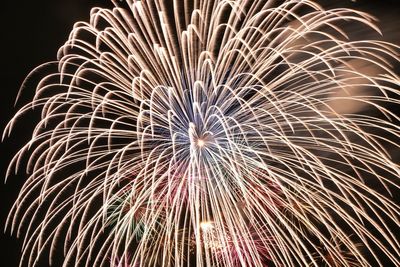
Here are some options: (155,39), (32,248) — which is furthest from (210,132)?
(32,248)

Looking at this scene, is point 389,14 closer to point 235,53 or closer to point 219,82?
point 235,53

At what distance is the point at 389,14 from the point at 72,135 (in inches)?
233

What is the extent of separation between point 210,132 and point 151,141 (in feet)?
3.24

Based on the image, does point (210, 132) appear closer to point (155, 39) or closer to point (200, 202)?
point (200, 202)

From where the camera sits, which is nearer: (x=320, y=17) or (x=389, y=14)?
(x=320, y=17)

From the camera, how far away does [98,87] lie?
7168 mm


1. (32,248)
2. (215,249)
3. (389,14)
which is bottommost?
(215,249)

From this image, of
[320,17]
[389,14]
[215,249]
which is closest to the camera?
[320,17]

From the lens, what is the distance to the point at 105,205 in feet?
21.5

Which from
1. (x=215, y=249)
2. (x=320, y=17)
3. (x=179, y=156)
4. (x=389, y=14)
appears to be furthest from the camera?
(x=389, y=14)

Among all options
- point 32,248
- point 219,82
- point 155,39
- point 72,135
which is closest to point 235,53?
point 219,82

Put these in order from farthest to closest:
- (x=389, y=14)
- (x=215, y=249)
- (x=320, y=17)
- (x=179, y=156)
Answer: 1. (x=389, y=14)
2. (x=215, y=249)
3. (x=179, y=156)
4. (x=320, y=17)

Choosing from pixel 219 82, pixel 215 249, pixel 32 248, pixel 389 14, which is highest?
pixel 389 14

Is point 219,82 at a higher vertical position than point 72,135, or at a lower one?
higher
